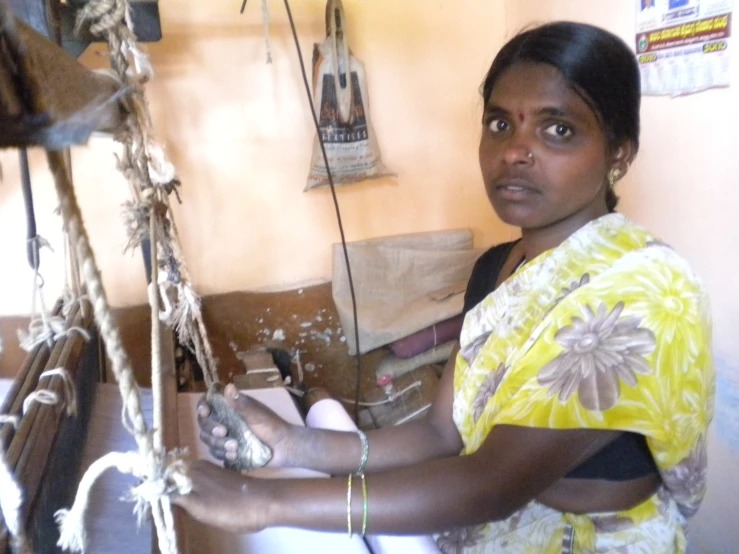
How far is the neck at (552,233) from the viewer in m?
0.77

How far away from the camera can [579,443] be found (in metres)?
0.62

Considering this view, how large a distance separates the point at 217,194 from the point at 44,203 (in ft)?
1.29

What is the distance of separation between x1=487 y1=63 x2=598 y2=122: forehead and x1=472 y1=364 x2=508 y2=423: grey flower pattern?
1.08ft

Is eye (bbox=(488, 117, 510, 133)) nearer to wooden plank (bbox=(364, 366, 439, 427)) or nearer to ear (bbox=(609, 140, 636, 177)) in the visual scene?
ear (bbox=(609, 140, 636, 177))

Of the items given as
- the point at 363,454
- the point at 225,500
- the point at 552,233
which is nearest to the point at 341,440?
the point at 363,454

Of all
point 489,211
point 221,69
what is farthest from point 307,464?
point 489,211

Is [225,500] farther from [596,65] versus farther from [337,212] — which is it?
[337,212]

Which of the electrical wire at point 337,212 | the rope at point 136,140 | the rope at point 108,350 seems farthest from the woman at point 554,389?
the electrical wire at point 337,212

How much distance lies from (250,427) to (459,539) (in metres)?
0.33

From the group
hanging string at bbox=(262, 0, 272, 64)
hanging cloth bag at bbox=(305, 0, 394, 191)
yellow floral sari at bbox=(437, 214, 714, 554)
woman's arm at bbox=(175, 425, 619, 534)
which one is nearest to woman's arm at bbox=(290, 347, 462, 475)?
yellow floral sari at bbox=(437, 214, 714, 554)

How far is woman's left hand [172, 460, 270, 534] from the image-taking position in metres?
0.54

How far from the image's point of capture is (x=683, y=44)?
1049 mm

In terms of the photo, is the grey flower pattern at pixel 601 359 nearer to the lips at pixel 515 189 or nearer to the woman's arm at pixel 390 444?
the lips at pixel 515 189

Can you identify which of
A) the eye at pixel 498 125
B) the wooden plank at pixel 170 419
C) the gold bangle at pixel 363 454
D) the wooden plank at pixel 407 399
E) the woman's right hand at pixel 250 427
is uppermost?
the eye at pixel 498 125
